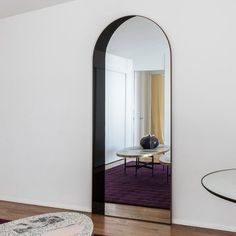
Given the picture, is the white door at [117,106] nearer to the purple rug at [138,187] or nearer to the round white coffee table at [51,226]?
the purple rug at [138,187]

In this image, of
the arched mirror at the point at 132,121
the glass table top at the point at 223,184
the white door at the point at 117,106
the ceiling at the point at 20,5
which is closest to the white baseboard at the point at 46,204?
the arched mirror at the point at 132,121

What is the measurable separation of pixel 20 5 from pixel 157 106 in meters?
1.85

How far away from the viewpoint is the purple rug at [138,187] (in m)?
3.19

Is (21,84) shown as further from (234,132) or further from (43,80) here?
(234,132)

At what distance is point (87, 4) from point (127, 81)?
3.19 feet

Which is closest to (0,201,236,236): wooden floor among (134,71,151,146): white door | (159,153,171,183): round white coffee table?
(159,153,171,183): round white coffee table

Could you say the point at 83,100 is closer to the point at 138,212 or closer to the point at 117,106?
the point at 117,106

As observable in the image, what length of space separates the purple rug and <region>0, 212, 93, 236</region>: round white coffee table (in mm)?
1234

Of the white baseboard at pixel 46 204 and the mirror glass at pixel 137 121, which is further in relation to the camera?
the white baseboard at pixel 46 204

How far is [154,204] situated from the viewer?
10.7ft

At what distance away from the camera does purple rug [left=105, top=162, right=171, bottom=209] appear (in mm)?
3189

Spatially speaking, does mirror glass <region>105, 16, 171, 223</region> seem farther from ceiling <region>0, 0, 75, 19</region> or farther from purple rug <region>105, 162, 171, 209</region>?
ceiling <region>0, 0, 75, 19</region>

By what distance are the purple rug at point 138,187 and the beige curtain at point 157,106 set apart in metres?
0.37

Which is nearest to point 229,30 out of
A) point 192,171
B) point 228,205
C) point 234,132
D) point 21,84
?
point 234,132
